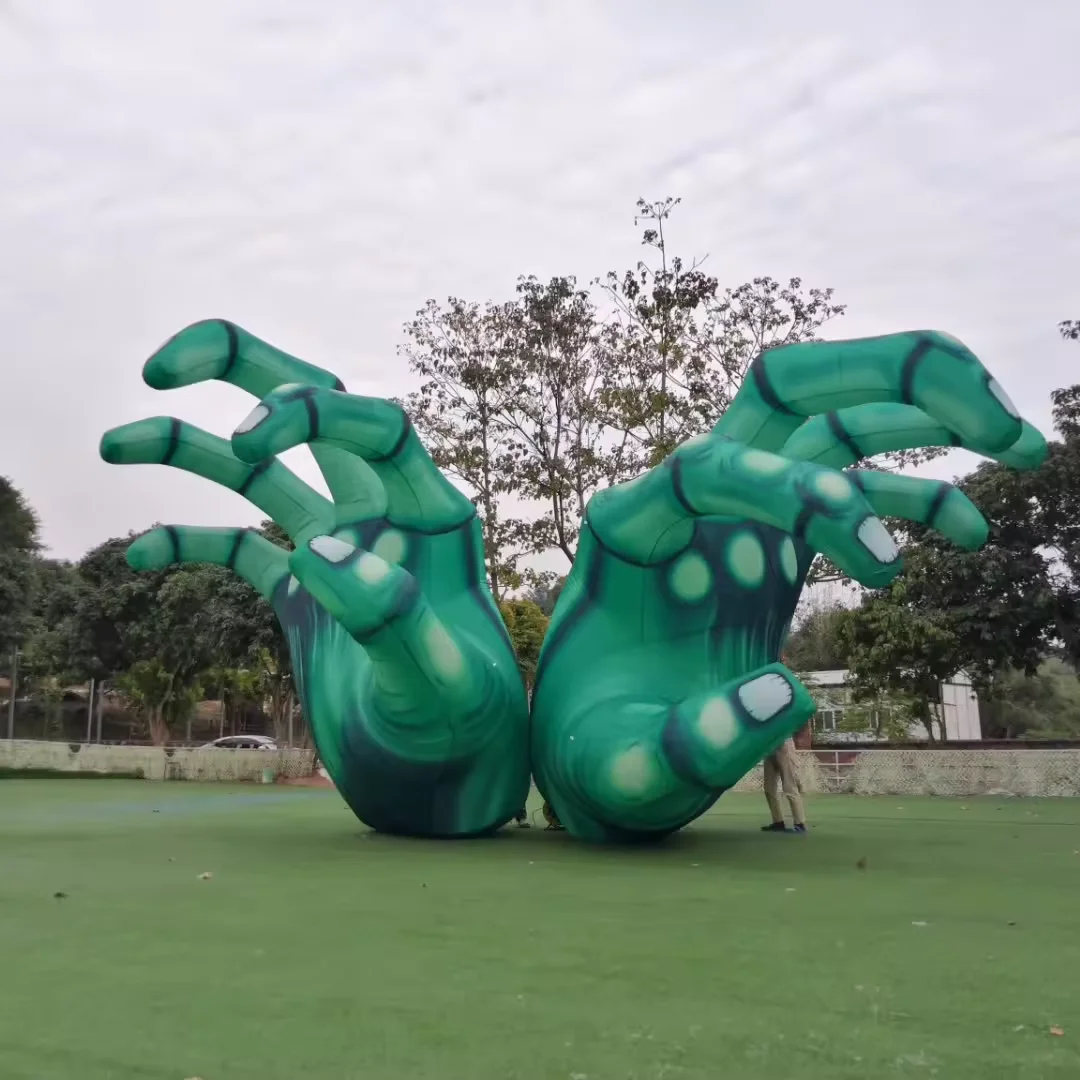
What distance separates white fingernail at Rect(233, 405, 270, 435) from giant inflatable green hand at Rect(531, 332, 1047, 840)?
7.52ft

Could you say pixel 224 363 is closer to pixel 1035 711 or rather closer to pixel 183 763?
pixel 183 763

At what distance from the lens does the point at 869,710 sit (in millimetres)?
26984

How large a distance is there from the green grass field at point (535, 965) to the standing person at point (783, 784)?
1646mm

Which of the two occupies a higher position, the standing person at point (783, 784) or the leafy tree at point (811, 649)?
the leafy tree at point (811, 649)

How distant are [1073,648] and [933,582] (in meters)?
2.52

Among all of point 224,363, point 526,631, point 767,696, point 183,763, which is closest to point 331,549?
point 224,363

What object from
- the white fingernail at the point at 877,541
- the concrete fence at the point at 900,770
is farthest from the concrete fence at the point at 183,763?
the white fingernail at the point at 877,541

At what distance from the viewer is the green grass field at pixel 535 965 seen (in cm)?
249

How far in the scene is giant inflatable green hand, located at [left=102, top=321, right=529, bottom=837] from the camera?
6.48 m

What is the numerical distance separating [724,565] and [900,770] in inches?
423

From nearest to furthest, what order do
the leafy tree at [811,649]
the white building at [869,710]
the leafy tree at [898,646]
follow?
the leafy tree at [898,646], the white building at [869,710], the leafy tree at [811,649]

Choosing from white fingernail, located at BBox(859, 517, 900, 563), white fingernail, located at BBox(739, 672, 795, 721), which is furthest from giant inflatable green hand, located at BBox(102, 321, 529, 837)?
white fingernail, located at BBox(859, 517, 900, 563)

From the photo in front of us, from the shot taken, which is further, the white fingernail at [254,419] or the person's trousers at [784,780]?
the person's trousers at [784,780]

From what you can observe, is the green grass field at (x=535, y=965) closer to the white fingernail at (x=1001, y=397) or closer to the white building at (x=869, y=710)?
the white fingernail at (x=1001, y=397)
